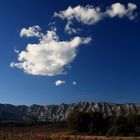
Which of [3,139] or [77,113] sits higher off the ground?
[77,113]

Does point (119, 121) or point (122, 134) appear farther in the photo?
point (119, 121)

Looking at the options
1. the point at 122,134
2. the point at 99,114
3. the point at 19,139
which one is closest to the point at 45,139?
the point at 19,139

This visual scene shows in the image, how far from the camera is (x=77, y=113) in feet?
268

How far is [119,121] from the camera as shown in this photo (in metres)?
75.4

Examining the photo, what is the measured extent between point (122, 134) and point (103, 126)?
10740 mm

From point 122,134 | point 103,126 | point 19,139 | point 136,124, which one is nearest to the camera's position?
point 19,139

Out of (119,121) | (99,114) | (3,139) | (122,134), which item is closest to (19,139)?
(3,139)

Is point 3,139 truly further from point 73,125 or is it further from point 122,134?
point 73,125

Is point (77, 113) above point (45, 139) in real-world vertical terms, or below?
above

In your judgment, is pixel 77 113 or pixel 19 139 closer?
pixel 19 139

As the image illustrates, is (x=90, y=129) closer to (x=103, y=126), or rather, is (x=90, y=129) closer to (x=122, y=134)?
(x=103, y=126)

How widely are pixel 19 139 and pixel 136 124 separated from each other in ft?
140

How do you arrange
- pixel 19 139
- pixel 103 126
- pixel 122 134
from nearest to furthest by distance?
1. pixel 19 139
2. pixel 122 134
3. pixel 103 126

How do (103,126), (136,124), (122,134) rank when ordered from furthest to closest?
(103,126), (136,124), (122,134)
